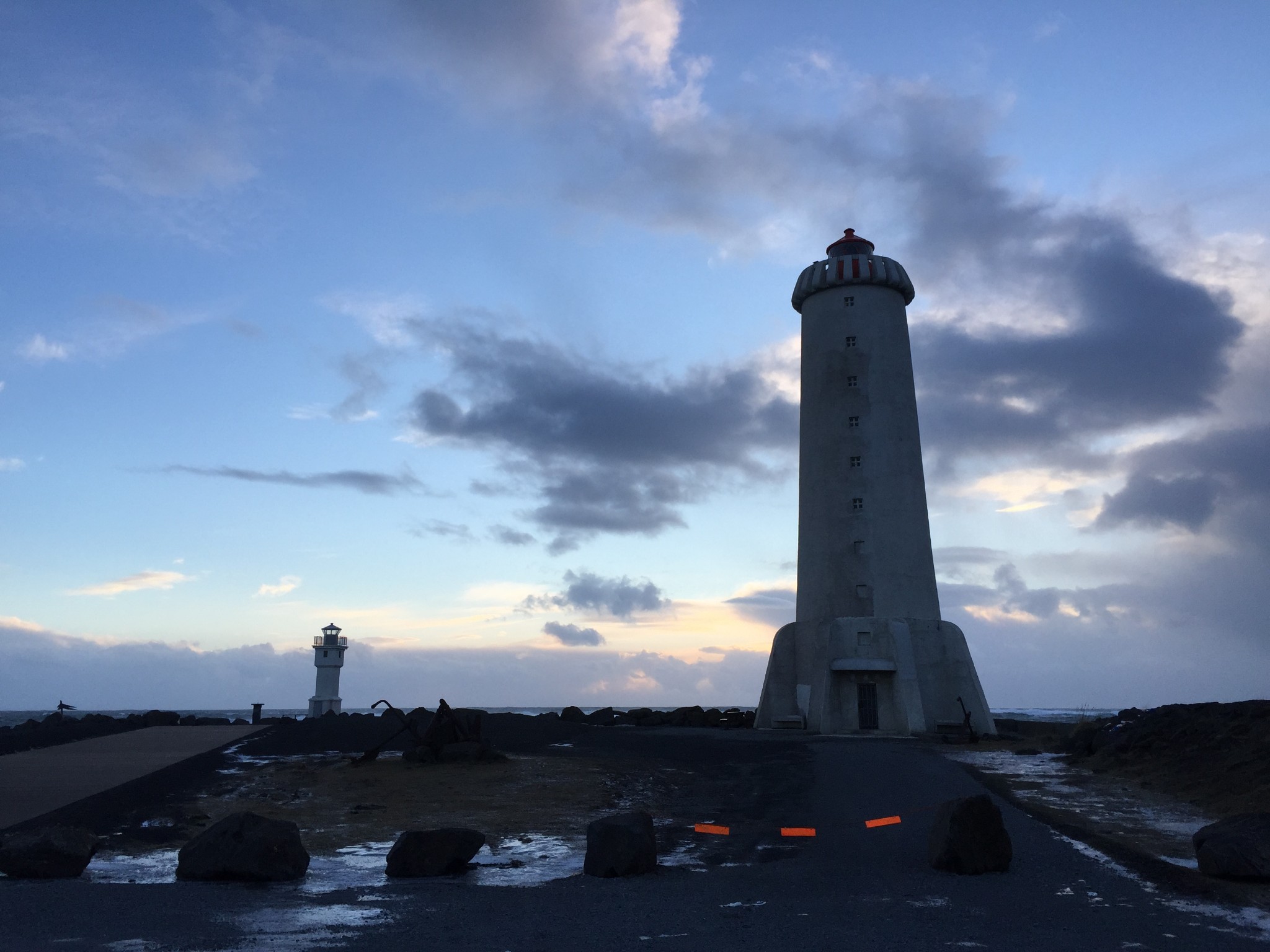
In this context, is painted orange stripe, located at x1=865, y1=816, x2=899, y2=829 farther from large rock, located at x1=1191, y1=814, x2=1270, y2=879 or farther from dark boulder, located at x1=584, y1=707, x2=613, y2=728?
dark boulder, located at x1=584, y1=707, x2=613, y2=728

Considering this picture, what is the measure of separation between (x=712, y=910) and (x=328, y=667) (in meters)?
43.8

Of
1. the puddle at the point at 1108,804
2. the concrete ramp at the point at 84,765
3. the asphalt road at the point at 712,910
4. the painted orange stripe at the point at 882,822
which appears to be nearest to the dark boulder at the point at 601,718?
the concrete ramp at the point at 84,765

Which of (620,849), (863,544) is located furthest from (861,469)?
(620,849)

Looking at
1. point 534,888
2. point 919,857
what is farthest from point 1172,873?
point 534,888

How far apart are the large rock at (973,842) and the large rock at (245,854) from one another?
6.80 metres

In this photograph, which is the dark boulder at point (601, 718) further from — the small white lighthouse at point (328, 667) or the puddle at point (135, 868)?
the puddle at point (135, 868)

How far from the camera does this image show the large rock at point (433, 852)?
387 inches

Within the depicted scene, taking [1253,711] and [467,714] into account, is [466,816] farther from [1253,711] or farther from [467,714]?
[1253,711]

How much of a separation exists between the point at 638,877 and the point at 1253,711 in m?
15.5

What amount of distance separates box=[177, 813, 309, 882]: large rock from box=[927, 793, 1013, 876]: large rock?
22.3ft

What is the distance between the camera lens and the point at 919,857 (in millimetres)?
10422

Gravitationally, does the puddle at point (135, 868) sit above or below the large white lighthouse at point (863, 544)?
below

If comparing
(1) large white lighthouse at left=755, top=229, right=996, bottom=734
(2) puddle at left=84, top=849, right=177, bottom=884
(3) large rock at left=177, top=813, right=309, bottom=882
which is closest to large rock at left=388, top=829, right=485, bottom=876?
(3) large rock at left=177, top=813, right=309, bottom=882

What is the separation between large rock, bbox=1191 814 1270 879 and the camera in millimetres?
8938
